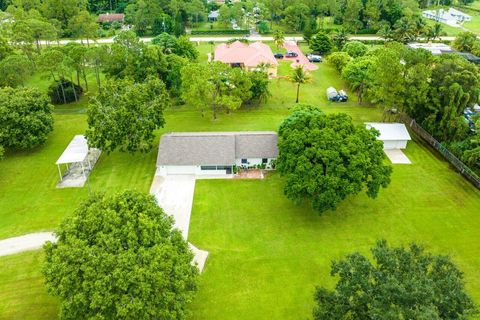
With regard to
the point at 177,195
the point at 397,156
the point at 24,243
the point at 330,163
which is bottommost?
the point at 24,243

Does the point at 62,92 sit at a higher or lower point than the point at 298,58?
lower

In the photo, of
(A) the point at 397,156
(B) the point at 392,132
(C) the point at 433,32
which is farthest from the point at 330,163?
(C) the point at 433,32

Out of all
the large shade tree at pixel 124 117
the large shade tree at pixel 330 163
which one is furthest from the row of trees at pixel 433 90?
the large shade tree at pixel 124 117

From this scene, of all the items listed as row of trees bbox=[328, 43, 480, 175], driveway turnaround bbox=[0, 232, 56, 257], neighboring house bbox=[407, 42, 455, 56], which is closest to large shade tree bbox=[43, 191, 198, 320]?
driveway turnaround bbox=[0, 232, 56, 257]

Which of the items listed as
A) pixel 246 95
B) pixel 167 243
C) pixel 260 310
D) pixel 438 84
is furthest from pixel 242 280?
pixel 438 84

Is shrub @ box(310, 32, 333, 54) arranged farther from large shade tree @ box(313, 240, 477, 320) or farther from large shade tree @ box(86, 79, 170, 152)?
large shade tree @ box(313, 240, 477, 320)

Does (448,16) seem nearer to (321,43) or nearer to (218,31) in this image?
(321,43)
